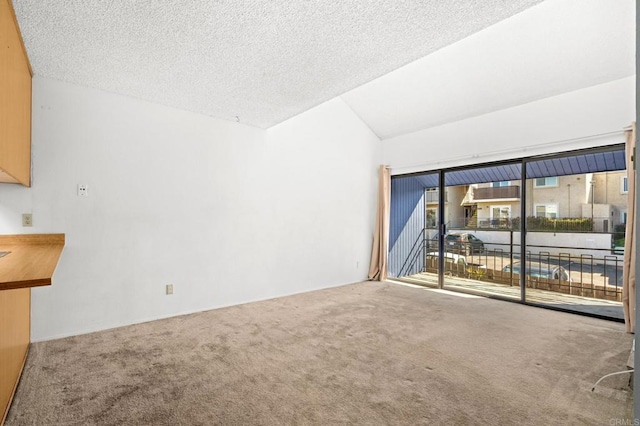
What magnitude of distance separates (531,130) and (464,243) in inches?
74.6

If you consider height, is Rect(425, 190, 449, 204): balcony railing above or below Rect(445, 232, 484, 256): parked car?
above

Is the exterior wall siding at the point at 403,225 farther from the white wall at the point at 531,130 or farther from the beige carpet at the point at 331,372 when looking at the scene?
the beige carpet at the point at 331,372

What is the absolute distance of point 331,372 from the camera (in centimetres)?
219

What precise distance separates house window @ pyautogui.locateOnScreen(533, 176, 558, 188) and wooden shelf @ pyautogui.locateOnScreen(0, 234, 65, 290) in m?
4.84

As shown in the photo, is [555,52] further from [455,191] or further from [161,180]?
[161,180]

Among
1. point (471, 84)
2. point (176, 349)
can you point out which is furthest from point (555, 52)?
point (176, 349)

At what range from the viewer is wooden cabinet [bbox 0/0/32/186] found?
169cm

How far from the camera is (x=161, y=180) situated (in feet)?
10.9

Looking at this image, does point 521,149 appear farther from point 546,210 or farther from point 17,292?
point 17,292

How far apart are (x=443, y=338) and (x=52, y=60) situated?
13.2ft

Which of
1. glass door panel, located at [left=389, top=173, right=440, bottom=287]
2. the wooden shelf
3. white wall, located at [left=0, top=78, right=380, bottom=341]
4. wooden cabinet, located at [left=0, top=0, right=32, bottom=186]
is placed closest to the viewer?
the wooden shelf

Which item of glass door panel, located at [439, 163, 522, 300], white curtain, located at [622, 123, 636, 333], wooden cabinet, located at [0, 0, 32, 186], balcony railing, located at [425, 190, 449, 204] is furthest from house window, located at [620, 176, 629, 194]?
wooden cabinet, located at [0, 0, 32, 186]

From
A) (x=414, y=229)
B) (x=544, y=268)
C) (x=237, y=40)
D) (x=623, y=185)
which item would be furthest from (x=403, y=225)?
(x=237, y=40)

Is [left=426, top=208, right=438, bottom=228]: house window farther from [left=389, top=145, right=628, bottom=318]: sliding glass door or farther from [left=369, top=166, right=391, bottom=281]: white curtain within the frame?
[left=369, top=166, right=391, bottom=281]: white curtain
